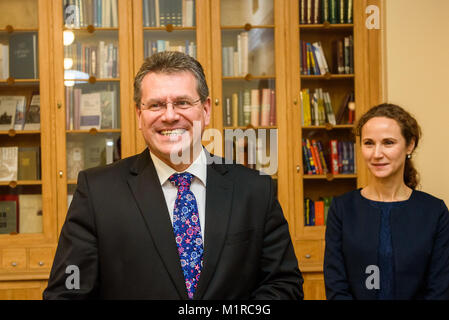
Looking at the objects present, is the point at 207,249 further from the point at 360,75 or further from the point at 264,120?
the point at 360,75

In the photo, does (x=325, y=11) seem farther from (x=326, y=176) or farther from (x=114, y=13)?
(x=114, y=13)

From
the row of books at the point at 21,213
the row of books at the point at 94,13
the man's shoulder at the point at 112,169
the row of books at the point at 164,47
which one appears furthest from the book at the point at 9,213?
the man's shoulder at the point at 112,169

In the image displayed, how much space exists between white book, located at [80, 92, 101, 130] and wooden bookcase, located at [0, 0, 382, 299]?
44mm

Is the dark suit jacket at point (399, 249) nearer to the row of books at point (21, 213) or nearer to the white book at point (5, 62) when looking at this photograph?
the row of books at point (21, 213)

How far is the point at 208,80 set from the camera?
333cm

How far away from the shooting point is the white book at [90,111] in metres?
3.36

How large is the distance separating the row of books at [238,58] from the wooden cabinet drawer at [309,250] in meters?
1.26

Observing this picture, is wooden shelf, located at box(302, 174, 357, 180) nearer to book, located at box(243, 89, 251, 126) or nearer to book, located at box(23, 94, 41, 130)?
book, located at box(243, 89, 251, 126)

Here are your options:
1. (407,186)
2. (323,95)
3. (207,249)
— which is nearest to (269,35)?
(323,95)

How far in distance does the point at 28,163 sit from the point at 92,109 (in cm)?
57

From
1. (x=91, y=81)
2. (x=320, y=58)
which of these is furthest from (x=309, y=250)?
(x=91, y=81)

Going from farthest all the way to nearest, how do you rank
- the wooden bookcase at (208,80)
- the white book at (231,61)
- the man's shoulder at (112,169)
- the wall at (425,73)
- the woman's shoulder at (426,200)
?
the white book at (231,61)
the wooden bookcase at (208,80)
the wall at (425,73)
the woman's shoulder at (426,200)
the man's shoulder at (112,169)

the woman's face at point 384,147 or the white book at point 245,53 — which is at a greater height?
the white book at point 245,53

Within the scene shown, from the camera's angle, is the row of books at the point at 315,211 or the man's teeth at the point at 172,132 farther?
the row of books at the point at 315,211
